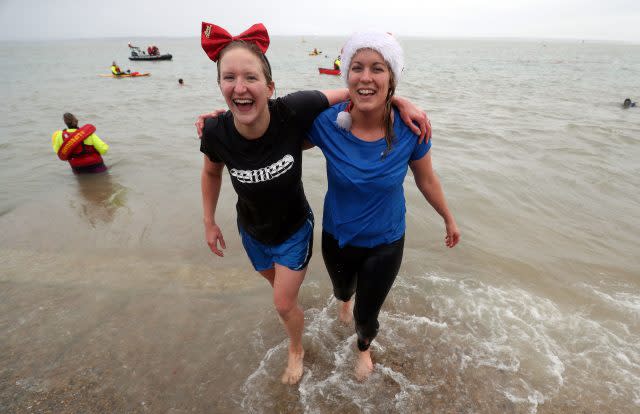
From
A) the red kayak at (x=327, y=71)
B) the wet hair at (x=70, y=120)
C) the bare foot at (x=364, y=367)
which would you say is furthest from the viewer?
the red kayak at (x=327, y=71)

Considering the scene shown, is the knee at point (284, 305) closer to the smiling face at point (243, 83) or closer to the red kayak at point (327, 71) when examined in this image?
the smiling face at point (243, 83)

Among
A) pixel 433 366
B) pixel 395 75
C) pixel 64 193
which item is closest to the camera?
pixel 395 75

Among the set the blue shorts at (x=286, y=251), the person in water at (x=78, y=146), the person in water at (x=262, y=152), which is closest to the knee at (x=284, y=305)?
the person in water at (x=262, y=152)

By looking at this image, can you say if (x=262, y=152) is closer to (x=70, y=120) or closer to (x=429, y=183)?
(x=429, y=183)

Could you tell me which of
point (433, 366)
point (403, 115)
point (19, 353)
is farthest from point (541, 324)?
point (19, 353)

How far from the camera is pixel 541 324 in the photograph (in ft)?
11.3

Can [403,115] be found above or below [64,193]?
above

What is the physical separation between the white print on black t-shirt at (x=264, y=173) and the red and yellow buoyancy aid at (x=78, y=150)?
21.8 ft

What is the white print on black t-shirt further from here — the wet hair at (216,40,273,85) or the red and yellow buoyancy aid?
the red and yellow buoyancy aid

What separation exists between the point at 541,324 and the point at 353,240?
243cm

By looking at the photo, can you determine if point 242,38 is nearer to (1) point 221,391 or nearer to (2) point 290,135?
(2) point 290,135

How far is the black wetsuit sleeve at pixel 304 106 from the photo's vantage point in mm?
2248

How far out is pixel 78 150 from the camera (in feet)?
23.5

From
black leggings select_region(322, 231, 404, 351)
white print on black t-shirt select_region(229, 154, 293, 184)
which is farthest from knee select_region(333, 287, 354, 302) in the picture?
white print on black t-shirt select_region(229, 154, 293, 184)
